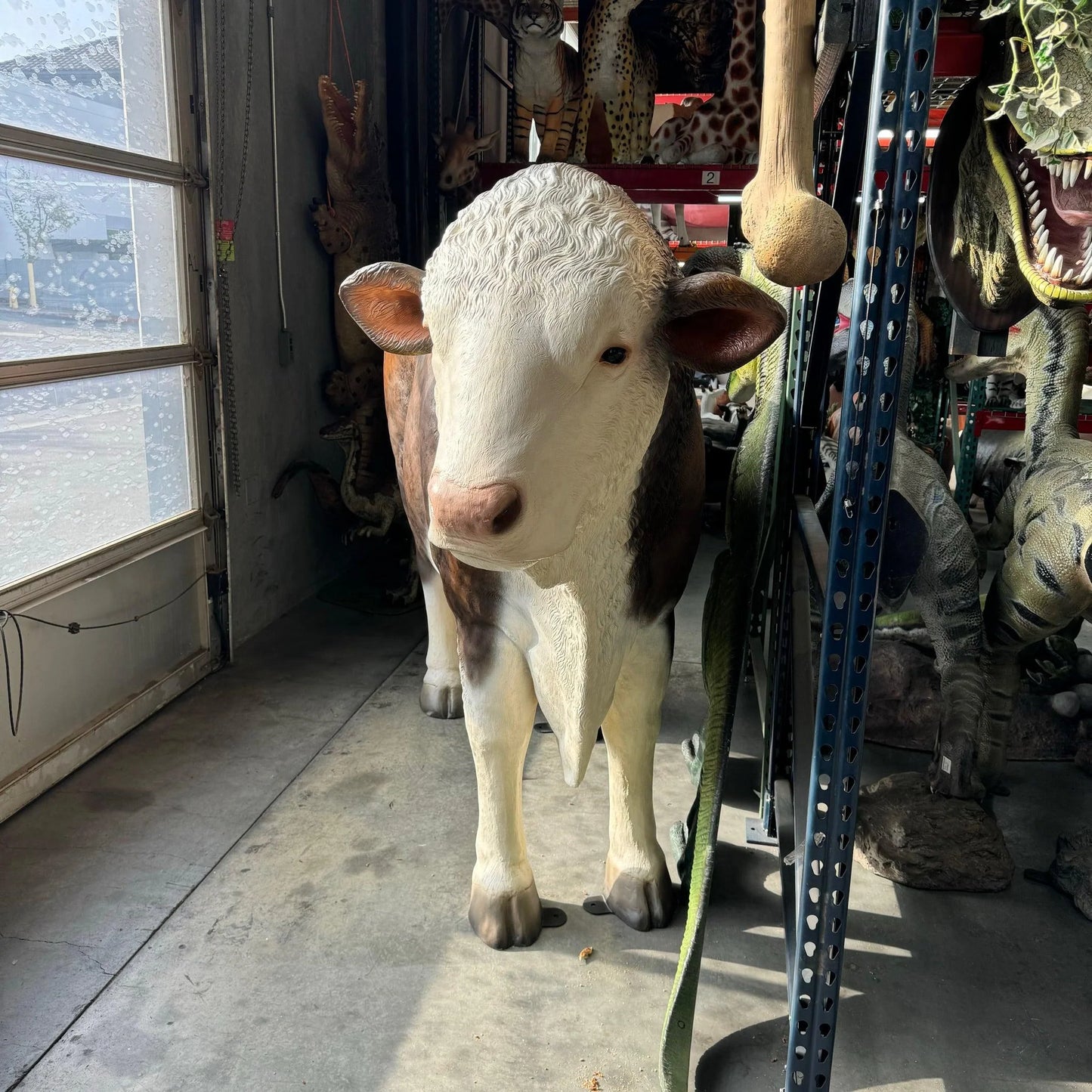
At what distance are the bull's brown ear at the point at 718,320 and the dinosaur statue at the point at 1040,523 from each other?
1.06 m

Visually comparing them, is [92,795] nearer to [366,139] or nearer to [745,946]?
[745,946]

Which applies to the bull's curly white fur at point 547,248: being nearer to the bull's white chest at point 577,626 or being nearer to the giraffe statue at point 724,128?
the bull's white chest at point 577,626

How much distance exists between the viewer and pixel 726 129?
3908 millimetres

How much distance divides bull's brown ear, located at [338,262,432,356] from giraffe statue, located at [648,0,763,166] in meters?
2.72

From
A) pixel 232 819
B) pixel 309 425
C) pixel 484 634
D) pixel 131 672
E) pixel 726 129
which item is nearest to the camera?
pixel 484 634

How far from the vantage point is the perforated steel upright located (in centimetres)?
115

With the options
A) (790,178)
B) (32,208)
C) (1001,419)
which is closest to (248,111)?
(32,208)

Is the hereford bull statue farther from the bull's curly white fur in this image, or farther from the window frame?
the window frame

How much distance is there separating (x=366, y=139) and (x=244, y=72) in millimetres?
693

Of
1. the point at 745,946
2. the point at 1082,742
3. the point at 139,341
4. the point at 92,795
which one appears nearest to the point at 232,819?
the point at 92,795

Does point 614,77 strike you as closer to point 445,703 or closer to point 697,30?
point 697,30

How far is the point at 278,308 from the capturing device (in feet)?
12.5

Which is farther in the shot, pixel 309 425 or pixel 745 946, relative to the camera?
pixel 309 425

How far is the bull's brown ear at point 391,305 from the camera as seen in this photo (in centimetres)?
153
